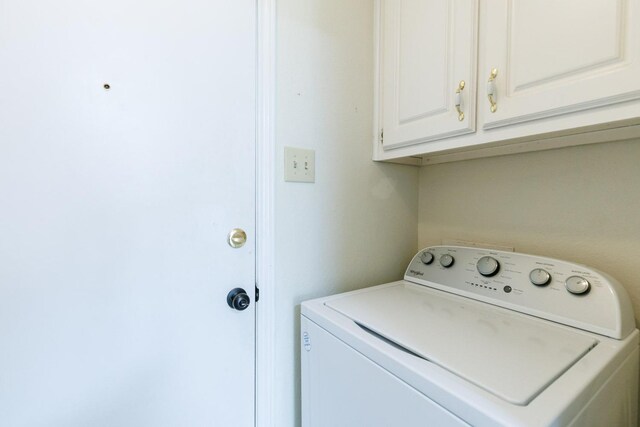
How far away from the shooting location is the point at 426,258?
116 cm

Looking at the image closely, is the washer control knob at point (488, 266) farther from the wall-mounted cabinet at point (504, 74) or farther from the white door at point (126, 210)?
the white door at point (126, 210)

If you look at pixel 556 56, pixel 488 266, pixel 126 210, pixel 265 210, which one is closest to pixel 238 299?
pixel 265 210

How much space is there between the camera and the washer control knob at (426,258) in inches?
Result: 45.2

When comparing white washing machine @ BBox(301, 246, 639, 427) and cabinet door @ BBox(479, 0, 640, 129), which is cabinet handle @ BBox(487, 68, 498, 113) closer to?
cabinet door @ BBox(479, 0, 640, 129)

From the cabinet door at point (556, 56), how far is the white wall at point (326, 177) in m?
0.48

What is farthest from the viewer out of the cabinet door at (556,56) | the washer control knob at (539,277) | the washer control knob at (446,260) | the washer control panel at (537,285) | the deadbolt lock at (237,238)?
the washer control knob at (446,260)

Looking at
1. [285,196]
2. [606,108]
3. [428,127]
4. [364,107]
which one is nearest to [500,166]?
[428,127]

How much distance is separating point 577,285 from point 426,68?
79cm

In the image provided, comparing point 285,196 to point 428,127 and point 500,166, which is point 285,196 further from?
point 500,166

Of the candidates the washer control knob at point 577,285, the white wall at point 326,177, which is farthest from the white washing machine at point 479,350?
the white wall at point 326,177

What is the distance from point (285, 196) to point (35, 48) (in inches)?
28.6

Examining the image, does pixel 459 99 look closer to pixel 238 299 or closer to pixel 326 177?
pixel 326 177

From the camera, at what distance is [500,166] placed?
1125 millimetres

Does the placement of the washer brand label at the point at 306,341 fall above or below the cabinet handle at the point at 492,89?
below
